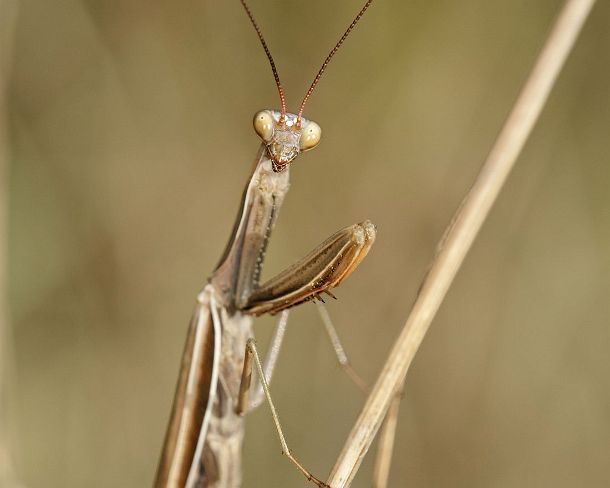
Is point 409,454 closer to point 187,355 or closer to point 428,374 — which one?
point 428,374

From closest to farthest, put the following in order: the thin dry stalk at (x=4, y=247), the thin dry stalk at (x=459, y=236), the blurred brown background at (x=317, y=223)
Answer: the thin dry stalk at (x=459, y=236)
the thin dry stalk at (x=4, y=247)
the blurred brown background at (x=317, y=223)

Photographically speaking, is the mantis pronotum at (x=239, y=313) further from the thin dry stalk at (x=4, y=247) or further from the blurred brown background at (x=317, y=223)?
the blurred brown background at (x=317, y=223)

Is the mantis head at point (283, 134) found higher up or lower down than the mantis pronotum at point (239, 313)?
higher up

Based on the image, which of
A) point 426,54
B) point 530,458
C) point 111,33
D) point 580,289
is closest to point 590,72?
point 426,54

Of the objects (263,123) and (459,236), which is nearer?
(459,236)

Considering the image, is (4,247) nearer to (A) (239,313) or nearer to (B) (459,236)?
(A) (239,313)

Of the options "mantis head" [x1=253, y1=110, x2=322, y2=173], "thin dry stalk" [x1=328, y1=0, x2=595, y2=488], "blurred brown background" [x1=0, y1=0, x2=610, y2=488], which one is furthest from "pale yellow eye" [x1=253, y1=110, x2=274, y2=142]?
"blurred brown background" [x1=0, y1=0, x2=610, y2=488]

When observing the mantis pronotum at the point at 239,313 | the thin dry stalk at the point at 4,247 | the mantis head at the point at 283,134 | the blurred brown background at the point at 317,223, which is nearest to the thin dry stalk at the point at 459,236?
the mantis pronotum at the point at 239,313

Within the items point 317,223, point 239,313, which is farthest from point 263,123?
point 317,223
